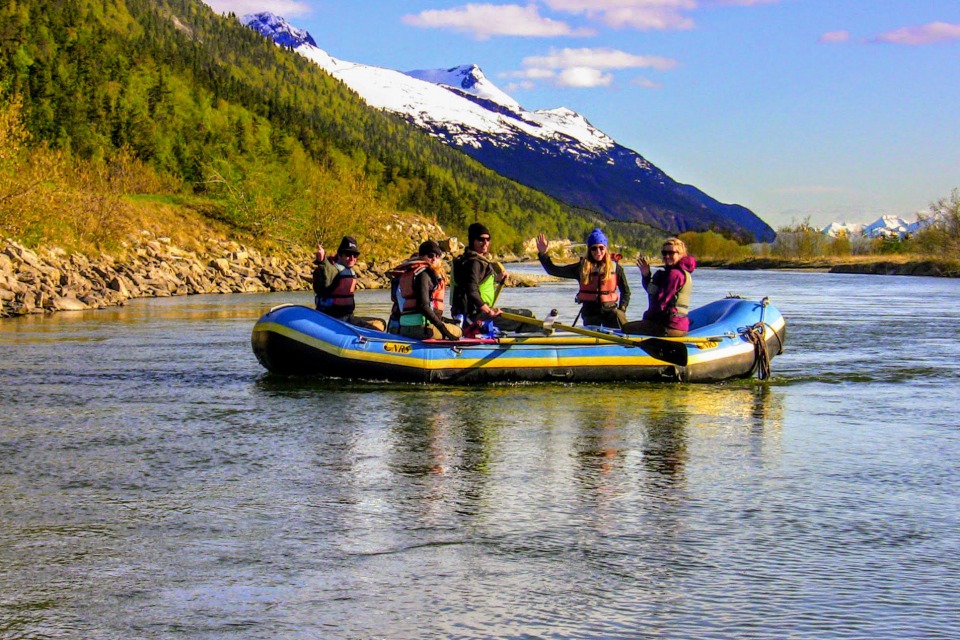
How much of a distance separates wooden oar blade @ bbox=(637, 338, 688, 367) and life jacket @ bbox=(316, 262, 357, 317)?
4267 mm

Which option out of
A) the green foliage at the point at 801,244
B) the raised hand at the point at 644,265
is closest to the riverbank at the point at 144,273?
the raised hand at the point at 644,265

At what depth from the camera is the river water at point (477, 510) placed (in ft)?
19.0

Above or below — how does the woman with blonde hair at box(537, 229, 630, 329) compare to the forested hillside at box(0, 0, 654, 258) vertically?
below

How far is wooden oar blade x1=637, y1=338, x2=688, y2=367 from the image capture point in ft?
49.4

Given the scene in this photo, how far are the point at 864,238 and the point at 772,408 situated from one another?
145 meters

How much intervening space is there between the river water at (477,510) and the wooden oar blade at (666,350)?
477 mm

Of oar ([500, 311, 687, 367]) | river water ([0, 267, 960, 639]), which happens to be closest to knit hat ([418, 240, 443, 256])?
oar ([500, 311, 687, 367])

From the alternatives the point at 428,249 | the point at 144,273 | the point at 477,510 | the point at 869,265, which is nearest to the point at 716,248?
the point at 869,265

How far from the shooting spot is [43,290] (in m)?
32.9

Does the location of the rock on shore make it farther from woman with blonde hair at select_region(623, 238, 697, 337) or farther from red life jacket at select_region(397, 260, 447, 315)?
woman with blonde hair at select_region(623, 238, 697, 337)

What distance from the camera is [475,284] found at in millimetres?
14891

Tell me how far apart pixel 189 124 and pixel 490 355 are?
10733 cm

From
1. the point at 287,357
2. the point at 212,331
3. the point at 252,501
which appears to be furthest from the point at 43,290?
the point at 252,501

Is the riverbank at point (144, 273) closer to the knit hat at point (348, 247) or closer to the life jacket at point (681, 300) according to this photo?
the knit hat at point (348, 247)
